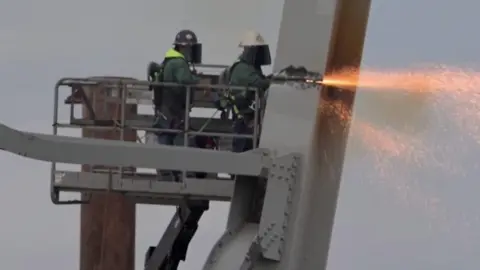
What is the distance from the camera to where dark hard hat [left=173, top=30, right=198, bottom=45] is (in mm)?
11359

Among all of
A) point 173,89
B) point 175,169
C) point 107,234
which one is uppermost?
point 173,89

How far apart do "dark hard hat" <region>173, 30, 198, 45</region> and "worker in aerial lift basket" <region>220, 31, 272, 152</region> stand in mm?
664

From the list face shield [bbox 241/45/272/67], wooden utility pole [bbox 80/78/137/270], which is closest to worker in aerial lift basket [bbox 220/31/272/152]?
face shield [bbox 241/45/272/67]

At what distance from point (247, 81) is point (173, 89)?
80 cm

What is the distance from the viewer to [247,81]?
34.8 ft

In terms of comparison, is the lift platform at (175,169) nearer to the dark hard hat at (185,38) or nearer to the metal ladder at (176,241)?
the metal ladder at (176,241)

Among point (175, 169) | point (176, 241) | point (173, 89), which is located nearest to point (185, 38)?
point (173, 89)

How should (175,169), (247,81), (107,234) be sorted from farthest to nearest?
(107,234)
(247,81)
(175,169)

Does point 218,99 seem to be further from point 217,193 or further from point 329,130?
point 329,130

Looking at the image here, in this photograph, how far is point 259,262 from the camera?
27.9 feet

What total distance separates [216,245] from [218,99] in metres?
2.78

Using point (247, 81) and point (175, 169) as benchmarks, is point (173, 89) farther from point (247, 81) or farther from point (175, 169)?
point (175, 169)

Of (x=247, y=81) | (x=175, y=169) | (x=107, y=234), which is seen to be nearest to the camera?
(x=175, y=169)

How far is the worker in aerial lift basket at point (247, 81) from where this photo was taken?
1061 centimetres
